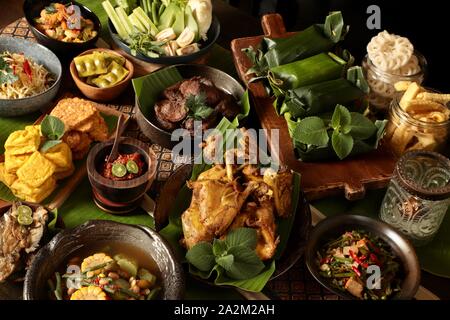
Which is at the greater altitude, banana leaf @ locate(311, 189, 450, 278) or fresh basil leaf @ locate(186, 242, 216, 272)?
fresh basil leaf @ locate(186, 242, 216, 272)

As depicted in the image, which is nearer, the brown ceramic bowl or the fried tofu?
the fried tofu

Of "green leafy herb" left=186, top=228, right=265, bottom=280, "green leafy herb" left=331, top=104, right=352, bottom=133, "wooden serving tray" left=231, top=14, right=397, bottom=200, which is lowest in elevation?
"wooden serving tray" left=231, top=14, right=397, bottom=200

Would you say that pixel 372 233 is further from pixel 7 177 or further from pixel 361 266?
pixel 7 177

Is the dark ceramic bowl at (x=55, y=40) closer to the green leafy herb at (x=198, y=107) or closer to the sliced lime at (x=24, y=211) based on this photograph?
the green leafy herb at (x=198, y=107)

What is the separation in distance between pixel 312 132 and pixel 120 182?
35.2 inches

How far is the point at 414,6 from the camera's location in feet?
15.1

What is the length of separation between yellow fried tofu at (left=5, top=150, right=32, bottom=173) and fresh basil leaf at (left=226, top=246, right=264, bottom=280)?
976 millimetres

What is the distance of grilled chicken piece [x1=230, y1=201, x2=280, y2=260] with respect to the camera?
2.22 metres

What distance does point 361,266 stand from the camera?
2.27 m

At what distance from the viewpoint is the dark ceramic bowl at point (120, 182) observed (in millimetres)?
2383

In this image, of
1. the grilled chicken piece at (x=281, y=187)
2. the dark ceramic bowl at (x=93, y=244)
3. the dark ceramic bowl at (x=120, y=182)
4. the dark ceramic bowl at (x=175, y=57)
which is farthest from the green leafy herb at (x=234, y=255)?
the dark ceramic bowl at (x=175, y=57)

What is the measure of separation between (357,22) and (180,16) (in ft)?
6.50

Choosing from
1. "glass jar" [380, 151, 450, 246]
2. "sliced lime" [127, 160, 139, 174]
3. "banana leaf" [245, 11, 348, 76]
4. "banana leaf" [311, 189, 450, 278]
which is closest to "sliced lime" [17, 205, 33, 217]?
"sliced lime" [127, 160, 139, 174]

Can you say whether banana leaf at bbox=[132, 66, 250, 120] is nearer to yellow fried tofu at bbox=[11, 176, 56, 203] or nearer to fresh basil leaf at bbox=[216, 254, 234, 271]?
yellow fried tofu at bbox=[11, 176, 56, 203]
